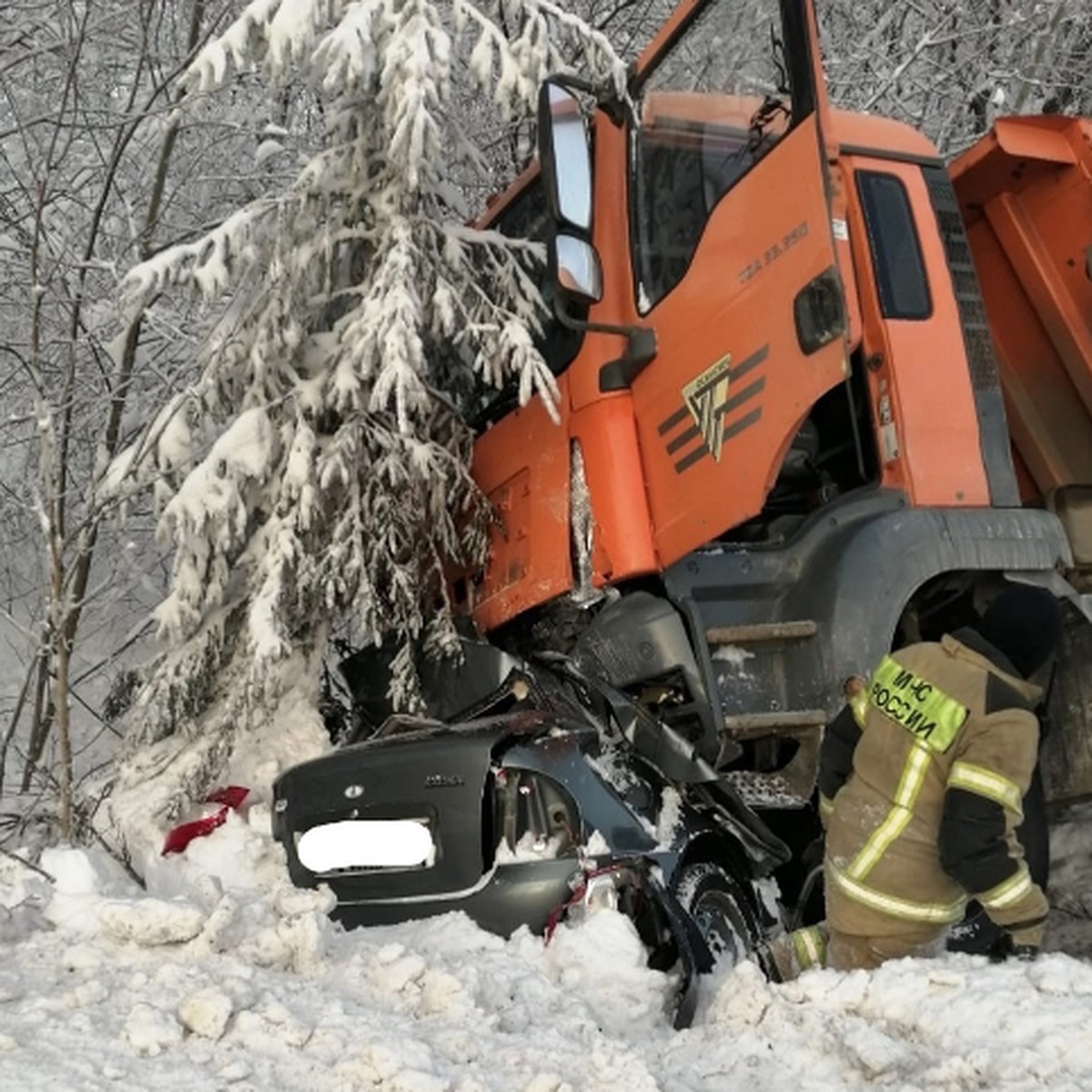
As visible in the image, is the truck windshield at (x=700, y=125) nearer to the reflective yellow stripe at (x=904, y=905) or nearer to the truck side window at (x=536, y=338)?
the truck side window at (x=536, y=338)

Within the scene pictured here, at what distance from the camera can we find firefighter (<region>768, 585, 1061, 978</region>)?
3182 millimetres

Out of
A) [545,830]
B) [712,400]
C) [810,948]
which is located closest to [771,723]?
[810,948]

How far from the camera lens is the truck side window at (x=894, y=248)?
4258 mm

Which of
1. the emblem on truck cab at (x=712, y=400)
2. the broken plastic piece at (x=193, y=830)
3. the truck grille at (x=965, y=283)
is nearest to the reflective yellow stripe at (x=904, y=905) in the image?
the emblem on truck cab at (x=712, y=400)

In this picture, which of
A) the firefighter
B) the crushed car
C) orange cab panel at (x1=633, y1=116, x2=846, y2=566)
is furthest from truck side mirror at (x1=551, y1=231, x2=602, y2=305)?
Result: the firefighter

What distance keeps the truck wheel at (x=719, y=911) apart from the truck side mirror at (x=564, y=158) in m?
2.09

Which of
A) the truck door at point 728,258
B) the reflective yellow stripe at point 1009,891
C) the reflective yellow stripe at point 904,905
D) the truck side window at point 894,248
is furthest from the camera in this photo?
the truck side window at point 894,248

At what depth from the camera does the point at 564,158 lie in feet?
13.6

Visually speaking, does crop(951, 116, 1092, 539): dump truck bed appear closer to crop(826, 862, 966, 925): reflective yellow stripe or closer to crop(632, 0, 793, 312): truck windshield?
crop(632, 0, 793, 312): truck windshield

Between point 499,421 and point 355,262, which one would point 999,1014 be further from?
point 355,262

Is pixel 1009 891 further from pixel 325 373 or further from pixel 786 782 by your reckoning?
pixel 325 373

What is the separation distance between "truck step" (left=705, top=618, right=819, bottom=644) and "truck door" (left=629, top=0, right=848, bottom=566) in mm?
302

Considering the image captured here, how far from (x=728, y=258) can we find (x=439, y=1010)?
2.53 m

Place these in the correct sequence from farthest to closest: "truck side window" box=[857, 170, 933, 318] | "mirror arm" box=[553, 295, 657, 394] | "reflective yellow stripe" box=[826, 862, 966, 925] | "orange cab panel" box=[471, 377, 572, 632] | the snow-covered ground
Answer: "orange cab panel" box=[471, 377, 572, 632]
"mirror arm" box=[553, 295, 657, 394]
"truck side window" box=[857, 170, 933, 318]
"reflective yellow stripe" box=[826, 862, 966, 925]
the snow-covered ground
